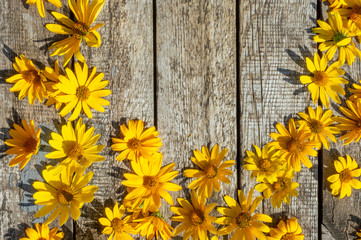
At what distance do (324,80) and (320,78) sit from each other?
0.06 feet

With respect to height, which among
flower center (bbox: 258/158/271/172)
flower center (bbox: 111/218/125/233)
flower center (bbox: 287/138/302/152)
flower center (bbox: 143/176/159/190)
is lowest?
flower center (bbox: 111/218/125/233)

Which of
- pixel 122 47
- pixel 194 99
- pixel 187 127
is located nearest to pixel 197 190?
pixel 187 127

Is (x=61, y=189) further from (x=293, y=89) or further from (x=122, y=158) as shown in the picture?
(x=293, y=89)

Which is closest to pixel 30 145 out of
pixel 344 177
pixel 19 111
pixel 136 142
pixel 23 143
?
pixel 23 143

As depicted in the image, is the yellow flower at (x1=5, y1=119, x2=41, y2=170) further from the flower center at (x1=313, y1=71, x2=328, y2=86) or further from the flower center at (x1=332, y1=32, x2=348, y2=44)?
the flower center at (x1=332, y1=32, x2=348, y2=44)

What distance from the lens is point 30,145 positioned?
4.12 feet

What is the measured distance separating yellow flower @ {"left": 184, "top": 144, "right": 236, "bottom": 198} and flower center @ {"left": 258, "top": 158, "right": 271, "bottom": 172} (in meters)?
0.12

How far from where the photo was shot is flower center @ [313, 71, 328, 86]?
1309 millimetres

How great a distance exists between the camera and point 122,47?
1.32 metres

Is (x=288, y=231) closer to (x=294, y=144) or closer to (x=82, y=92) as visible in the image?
(x=294, y=144)

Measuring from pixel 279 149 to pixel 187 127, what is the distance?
0.40 meters

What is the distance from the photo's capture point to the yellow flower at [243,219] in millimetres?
1305

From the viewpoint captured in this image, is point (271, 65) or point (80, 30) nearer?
point (80, 30)

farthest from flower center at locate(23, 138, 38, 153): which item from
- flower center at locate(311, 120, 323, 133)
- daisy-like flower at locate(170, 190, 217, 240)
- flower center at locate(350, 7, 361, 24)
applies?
flower center at locate(350, 7, 361, 24)
